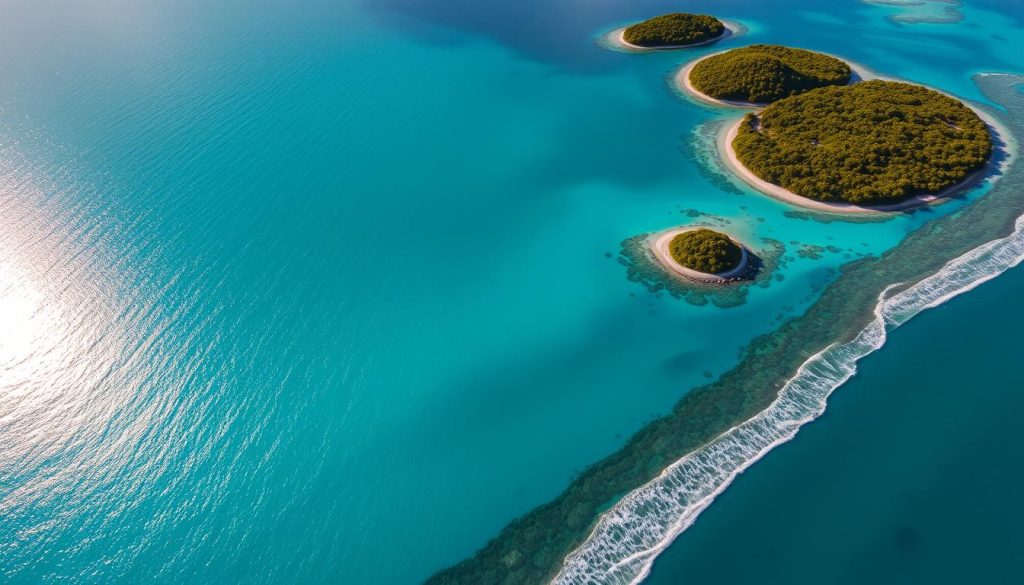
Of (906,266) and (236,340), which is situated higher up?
(236,340)

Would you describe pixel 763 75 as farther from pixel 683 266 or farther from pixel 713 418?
pixel 713 418

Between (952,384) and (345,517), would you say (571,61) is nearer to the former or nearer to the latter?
(952,384)

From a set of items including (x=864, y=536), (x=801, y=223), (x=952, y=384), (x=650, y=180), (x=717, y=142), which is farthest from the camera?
(x=717, y=142)

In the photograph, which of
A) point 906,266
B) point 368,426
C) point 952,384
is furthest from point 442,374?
point 906,266

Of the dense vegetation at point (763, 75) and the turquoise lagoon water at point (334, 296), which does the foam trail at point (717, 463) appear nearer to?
the turquoise lagoon water at point (334, 296)

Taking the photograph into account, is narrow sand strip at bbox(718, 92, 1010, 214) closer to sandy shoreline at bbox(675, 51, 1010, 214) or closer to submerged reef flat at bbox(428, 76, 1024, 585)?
sandy shoreline at bbox(675, 51, 1010, 214)

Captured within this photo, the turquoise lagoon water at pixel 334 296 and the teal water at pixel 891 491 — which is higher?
the turquoise lagoon water at pixel 334 296

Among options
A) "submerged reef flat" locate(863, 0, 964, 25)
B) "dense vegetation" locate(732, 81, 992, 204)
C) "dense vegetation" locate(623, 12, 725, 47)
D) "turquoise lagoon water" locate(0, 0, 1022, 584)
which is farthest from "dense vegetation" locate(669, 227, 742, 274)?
"submerged reef flat" locate(863, 0, 964, 25)

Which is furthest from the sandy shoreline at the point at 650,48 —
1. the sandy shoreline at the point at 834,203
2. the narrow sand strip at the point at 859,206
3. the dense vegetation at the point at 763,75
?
the narrow sand strip at the point at 859,206
